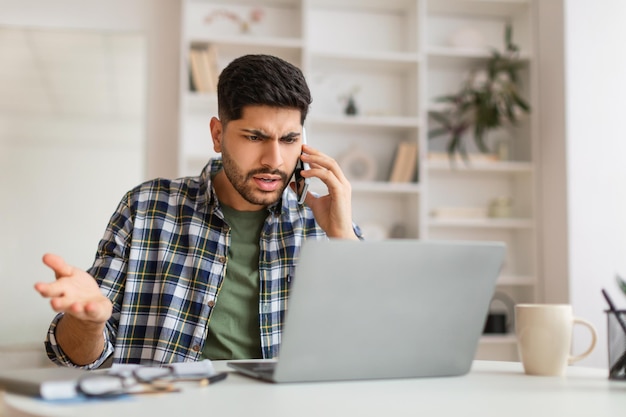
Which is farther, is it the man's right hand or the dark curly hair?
the dark curly hair

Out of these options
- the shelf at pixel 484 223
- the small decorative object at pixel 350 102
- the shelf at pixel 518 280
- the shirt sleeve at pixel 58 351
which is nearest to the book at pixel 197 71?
the small decorative object at pixel 350 102

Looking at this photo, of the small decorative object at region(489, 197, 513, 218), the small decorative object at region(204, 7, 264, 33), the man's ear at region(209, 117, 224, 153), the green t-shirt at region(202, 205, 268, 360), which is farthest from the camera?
the small decorative object at region(489, 197, 513, 218)

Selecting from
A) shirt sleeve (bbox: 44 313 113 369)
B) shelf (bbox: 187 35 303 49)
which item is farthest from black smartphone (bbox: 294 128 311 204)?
shelf (bbox: 187 35 303 49)

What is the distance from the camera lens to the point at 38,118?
3.47 meters

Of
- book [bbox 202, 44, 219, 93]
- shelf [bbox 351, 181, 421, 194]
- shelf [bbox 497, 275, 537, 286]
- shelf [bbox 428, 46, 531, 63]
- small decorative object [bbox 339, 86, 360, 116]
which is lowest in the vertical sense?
shelf [bbox 497, 275, 537, 286]

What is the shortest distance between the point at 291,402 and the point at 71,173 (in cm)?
292

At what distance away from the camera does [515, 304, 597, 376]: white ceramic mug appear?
43.9 inches

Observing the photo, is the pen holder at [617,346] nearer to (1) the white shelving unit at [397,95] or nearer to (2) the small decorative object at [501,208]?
(1) the white shelving unit at [397,95]

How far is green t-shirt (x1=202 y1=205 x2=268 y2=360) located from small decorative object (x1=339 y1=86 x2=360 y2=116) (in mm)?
2076

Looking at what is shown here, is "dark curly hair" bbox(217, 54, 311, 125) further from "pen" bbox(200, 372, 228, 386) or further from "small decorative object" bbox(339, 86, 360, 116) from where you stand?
"small decorative object" bbox(339, 86, 360, 116)

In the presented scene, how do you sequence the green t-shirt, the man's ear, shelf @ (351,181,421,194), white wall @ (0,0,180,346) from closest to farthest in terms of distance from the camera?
1. the green t-shirt
2. the man's ear
3. white wall @ (0,0,180,346)
4. shelf @ (351,181,421,194)

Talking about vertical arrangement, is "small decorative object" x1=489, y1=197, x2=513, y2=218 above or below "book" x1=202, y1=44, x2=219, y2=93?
below

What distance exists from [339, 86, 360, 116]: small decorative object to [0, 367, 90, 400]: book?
291cm

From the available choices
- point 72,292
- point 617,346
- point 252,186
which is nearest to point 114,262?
point 252,186
